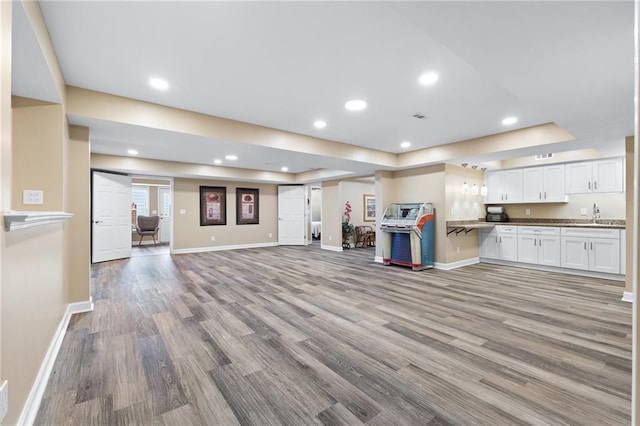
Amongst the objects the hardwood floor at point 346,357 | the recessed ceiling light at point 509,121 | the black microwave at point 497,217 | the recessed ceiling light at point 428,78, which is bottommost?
the hardwood floor at point 346,357

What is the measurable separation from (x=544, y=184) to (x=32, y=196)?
25.2 feet

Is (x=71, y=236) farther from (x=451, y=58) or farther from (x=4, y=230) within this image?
(x=451, y=58)

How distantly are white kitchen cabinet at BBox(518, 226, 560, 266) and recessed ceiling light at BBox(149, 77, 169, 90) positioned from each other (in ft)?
21.0

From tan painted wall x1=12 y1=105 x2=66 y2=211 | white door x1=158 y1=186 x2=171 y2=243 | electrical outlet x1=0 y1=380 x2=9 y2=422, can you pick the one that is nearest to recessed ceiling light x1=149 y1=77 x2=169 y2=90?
tan painted wall x1=12 y1=105 x2=66 y2=211

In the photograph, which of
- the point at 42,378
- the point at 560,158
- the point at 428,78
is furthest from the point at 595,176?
the point at 42,378

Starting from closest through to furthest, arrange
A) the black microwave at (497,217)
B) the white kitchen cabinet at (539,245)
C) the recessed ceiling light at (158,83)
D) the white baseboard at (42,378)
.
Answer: the white baseboard at (42,378) < the recessed ceiling light at (158,83) < the white kitchen cabinet at (539,245) < the black microwave at (497,217)

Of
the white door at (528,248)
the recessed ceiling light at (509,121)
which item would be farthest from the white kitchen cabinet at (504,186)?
the recessed ceiling light at (509,121)

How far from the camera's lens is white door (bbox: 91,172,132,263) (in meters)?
5.96

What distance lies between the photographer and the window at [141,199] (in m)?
9.75

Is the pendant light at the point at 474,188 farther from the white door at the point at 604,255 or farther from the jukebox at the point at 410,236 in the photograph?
the white door at the point at 604,255

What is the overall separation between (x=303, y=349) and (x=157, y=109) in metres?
3.03

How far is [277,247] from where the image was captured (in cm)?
882

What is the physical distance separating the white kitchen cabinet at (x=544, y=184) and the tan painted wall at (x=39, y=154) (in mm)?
7387

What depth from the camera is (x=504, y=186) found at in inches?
243
